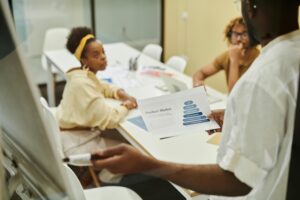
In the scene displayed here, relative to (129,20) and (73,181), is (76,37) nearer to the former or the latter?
(73,181)

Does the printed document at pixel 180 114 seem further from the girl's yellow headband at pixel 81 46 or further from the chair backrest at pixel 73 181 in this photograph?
the girl's yellow headband at pixel 81 46

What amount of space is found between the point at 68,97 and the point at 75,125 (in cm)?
15

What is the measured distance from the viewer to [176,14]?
4.25m

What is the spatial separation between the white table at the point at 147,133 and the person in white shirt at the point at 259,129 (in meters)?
0.25

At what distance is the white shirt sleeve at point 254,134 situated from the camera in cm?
82

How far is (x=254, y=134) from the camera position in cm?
83

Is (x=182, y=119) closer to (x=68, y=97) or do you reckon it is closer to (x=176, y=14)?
(x=68, y=97)

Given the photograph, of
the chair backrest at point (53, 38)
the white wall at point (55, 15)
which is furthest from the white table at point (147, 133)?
the white wall at point (55, 15)

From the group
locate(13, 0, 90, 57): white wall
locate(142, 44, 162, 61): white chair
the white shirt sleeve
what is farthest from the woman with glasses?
locate(13, 0, 90, 57): white wall

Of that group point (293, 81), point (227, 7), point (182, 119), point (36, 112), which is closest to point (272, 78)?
point (293, 81)

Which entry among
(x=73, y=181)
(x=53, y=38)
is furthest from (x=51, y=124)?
(x=53, y=38)

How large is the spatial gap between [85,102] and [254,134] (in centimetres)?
127

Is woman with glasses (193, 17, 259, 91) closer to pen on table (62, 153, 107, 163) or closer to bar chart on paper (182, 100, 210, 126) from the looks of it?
bar chart on paper (182, 100, 210, 126)

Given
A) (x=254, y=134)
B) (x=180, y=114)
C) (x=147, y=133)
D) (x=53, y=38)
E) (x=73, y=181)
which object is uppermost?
(x=254, y=134)
